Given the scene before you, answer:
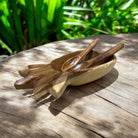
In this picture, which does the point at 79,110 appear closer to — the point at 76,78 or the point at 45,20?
the point at 76,78

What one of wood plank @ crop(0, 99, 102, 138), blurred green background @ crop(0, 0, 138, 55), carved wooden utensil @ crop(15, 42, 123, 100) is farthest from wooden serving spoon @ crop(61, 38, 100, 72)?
blurred green background @ crop(0, 0, 138, 55)

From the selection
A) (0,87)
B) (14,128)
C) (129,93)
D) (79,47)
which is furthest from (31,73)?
(79,47)

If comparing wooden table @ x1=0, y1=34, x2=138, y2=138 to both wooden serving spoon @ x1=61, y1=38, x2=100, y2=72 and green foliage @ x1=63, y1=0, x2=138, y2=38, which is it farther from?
green foliage @ x1=63, y1=0, x2=138, y2=38

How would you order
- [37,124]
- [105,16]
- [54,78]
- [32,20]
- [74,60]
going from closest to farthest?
[37,124], [54,78], [74,60], [32,20], [105,16]

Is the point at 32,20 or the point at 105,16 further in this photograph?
the point at 105,16

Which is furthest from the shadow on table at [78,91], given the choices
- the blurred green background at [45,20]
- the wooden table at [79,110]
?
the blurred green background at [45,20]

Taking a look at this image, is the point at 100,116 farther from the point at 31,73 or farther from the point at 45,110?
the point at 31,73

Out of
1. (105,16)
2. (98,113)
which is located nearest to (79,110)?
(98,113)

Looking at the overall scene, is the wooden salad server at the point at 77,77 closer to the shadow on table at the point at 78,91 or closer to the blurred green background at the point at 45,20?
the shadow on table at the point at 78,91
